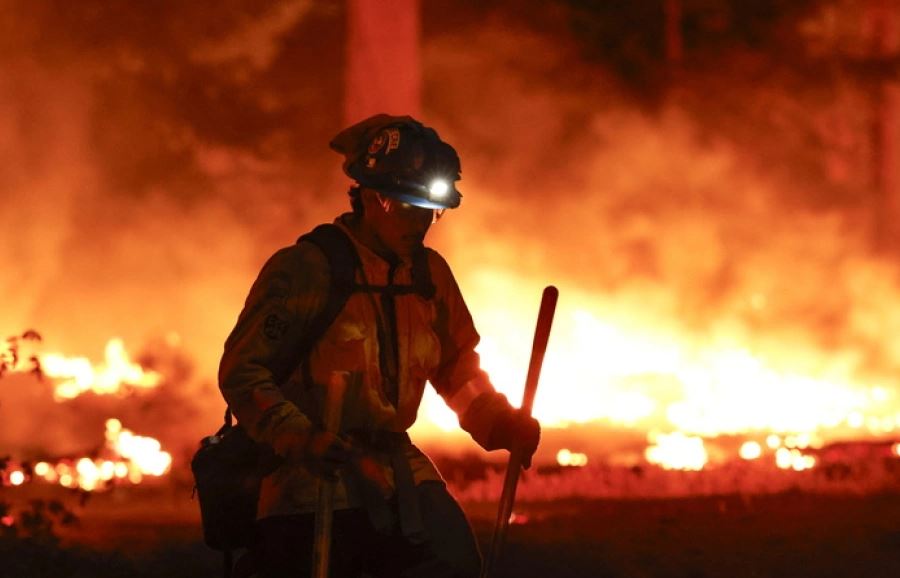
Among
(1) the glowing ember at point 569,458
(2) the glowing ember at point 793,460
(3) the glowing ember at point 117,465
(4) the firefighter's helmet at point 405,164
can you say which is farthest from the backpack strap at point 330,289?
Result: (1) the glowing ember at point 569,458

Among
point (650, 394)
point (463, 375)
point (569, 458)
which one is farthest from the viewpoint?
point (650, 394)

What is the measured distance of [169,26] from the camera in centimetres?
2236

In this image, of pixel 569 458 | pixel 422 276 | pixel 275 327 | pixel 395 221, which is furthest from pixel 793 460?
pixel 275 327

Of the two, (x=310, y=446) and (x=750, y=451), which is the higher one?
(x=750, y=451)

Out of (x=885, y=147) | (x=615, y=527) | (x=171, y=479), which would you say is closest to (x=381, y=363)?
(x=615, y=527)

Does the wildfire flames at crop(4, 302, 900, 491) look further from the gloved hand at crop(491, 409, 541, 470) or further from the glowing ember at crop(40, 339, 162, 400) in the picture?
the gloved hand at crop(491, 409, 541, 470)

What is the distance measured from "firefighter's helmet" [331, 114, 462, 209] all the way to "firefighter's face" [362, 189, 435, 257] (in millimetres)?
23

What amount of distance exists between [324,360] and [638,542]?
5.07 meters

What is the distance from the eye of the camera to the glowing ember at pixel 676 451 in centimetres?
1422

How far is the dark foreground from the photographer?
8961 millimetres

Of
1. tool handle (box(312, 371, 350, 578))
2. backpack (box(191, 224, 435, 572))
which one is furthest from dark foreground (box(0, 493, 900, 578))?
→ tool handle (box(312, 371, 350, 578))

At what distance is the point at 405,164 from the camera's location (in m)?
5.16

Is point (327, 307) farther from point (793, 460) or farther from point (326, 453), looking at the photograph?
point (793, 460)

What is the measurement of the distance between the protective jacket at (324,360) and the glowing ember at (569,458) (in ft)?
28.3
